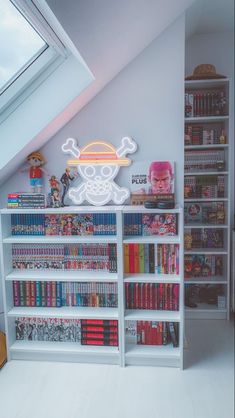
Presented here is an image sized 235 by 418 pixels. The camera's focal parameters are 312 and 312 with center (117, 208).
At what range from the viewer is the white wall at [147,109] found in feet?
6.79

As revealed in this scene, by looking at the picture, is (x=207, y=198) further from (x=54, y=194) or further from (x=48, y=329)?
(x=48, y=329)

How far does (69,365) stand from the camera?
211cm

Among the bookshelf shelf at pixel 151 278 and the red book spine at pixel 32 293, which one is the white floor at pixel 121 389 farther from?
the bookshelf shelf at pixel 151 278

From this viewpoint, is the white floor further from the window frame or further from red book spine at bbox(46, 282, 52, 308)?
the window frame

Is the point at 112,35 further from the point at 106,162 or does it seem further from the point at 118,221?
the point at 118,221

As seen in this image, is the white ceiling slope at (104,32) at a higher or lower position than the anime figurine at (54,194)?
higher

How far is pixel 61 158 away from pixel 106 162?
0.34 metres

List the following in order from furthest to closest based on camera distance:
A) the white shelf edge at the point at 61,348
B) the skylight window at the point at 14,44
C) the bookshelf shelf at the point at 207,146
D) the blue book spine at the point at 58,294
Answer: the bookshelf shelf at the point at 207,146, the blue book spine at the point at 58,294, the white shelf edge at the point at 61,348, the skylight window at the point at 14,44

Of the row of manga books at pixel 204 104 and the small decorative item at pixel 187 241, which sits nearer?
the row of manga books at pixel 204 104

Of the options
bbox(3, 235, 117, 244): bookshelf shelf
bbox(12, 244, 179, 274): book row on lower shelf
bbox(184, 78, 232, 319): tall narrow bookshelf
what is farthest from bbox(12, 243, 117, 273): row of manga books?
bbox(184, 78, 232, 319): tall narrow bookshelf

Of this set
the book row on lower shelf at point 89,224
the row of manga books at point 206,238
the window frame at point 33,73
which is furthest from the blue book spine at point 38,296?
the row of manga books at point 206,238

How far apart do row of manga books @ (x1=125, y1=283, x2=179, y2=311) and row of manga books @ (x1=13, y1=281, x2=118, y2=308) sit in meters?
0.13

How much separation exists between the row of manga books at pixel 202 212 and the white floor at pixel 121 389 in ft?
3.59

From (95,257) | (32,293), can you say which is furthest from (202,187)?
(32,293)
